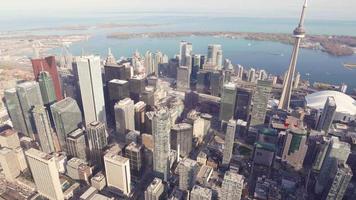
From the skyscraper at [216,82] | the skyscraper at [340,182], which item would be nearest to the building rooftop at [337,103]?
the skyscraper at [216,82]

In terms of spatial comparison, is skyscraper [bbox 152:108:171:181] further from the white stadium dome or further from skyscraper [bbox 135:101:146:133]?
the white stadium dome

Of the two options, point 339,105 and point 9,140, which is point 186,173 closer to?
point 9,140

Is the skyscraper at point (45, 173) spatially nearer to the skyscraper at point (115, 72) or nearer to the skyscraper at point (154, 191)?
the skyscraper at point (154, 191)

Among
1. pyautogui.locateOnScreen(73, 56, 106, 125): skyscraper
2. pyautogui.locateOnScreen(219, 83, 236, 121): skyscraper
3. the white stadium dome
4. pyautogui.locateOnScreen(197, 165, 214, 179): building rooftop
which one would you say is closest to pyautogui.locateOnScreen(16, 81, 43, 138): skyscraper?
pyautogui.locateOnScreen(73, 56, 106, 125): skyscraper

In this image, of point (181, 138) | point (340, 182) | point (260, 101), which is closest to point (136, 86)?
point (181, 138)

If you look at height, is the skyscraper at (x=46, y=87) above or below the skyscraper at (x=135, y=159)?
above

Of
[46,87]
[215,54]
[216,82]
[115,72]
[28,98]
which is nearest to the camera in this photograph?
[28,98]
